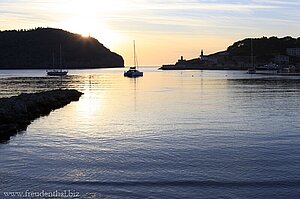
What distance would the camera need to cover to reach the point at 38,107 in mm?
33625

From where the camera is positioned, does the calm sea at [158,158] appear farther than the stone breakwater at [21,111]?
No

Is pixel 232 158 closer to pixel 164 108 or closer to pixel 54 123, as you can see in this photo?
pixel 54 123

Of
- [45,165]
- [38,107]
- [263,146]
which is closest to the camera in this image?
[45,165]

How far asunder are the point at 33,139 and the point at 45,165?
5604 millimetres

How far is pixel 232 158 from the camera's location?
16016mm

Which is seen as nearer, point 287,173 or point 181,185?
point 181,185

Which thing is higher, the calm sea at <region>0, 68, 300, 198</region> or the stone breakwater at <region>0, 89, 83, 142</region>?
the stone breakwater at <region>0, 89, 83, 142</region>

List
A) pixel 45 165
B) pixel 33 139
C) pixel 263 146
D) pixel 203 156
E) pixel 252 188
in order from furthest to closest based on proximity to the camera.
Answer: pixel 33 139, pixel 263 146, pixel 203 156, pixel 45 165, pixel 252 188

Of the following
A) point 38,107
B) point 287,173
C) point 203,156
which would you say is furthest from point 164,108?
point 287,173

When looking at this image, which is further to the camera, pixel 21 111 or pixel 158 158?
pixel 21 111

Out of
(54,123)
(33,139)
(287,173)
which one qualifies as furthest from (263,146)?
(54,123)

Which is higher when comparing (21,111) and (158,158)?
(21,111)

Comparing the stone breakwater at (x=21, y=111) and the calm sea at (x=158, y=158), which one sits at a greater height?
the stone breakwater at (x=21, y=111)

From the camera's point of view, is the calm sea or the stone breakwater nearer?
the calm sea
